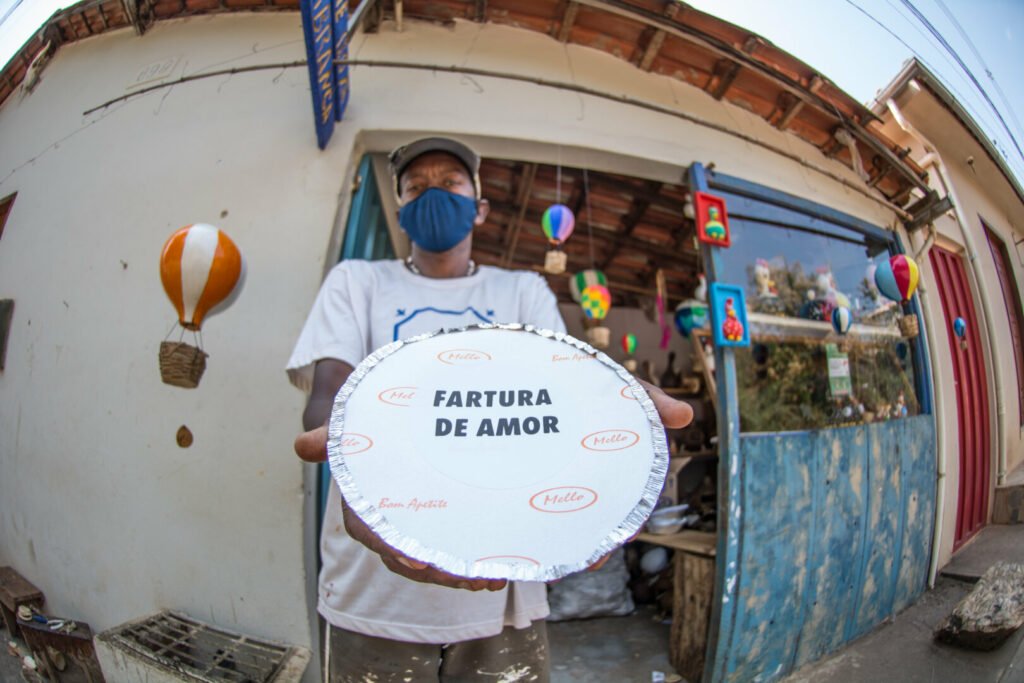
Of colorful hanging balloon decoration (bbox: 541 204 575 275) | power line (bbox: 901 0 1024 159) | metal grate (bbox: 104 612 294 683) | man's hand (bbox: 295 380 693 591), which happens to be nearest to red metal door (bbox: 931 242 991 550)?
power line (bbox: 901 0 1024 159)

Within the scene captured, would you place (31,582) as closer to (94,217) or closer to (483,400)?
(94,217)

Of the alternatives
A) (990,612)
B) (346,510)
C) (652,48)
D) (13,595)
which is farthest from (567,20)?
(13,595)

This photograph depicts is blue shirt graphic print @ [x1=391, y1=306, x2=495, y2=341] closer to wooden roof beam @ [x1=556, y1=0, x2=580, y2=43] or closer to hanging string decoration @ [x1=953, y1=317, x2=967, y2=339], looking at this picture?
hanging string decoration @ [x1=953, y1=317, x2=967, y2=339]

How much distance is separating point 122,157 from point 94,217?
0.67ft

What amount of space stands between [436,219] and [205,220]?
95 cm

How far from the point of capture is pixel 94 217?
3.32ft

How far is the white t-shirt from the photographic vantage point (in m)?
0.79

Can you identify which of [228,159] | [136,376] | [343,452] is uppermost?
[228,159]

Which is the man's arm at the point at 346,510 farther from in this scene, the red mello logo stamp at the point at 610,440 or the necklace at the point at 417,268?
the necklace at the point at 417,268

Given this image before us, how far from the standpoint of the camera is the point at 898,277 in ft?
3.52

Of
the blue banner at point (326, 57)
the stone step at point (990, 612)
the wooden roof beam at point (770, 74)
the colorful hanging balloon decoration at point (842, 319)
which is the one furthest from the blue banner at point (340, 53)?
the stone step at point (990, 612)

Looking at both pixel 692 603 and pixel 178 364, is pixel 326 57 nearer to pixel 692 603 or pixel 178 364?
pixel 178 364

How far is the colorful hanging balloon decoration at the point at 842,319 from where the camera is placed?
1486 mm

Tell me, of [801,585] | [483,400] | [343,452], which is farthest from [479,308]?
[801,585]
